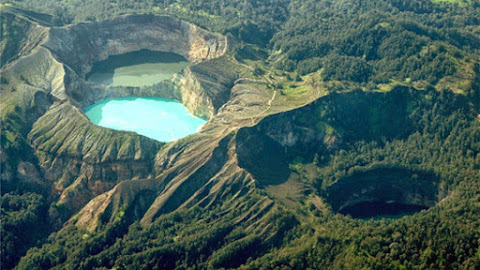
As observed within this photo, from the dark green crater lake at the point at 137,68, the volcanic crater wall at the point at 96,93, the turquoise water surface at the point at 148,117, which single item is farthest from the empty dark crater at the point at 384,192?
the dark green crater lake at the point at 137,68

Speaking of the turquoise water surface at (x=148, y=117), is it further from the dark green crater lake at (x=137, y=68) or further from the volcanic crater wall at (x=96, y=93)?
the dark green crater lake at (x=137, y=68)

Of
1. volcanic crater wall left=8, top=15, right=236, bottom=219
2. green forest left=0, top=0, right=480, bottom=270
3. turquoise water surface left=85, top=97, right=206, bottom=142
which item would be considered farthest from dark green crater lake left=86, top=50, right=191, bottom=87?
green forest left=0, top=0, right=480, bottom=270

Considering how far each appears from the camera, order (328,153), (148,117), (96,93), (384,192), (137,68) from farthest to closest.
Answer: (137,68) < (96,93) < (148,117) < (328,153) < (384,192)

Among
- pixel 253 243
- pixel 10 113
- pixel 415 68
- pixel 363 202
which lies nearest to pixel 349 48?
pixel 415 68

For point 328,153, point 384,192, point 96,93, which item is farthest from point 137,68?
point 384,192

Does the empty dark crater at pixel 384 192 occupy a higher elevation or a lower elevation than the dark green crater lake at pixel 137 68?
lower

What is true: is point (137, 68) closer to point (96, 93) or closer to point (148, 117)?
point (96, 93)
